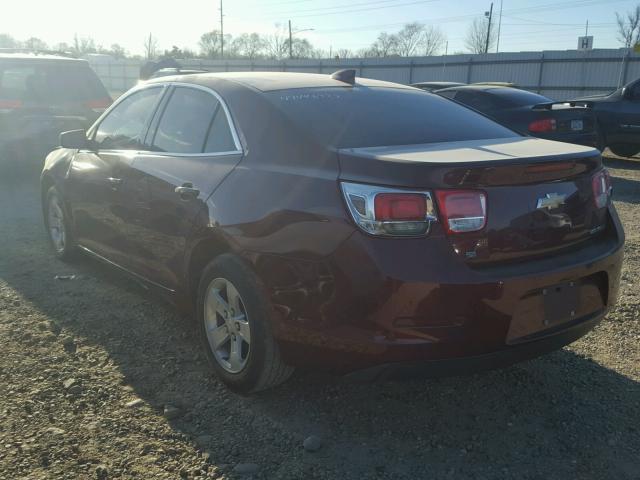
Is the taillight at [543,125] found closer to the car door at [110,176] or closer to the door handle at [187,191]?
the car door at [110,176]

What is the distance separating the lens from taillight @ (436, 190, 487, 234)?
2.37 m

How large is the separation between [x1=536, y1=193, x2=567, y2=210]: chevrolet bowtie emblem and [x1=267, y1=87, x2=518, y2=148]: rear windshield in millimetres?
625

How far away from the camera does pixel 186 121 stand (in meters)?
3.59

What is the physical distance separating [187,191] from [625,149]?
1098cm

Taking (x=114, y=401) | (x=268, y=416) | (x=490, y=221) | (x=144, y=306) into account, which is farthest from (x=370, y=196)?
(x=144, y=306)

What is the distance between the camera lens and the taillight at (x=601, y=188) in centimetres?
286

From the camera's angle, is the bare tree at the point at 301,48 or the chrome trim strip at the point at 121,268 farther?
the bare tree at the point at 301,48

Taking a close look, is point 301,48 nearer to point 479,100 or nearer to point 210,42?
point 210,42

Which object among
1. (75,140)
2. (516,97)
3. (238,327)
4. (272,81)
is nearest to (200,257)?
(238,327)

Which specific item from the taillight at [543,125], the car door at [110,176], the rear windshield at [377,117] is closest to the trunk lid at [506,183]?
the rear windshield at [377,117]

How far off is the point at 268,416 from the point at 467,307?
1.12m

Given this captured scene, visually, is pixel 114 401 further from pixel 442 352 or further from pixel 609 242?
pixel 609 242

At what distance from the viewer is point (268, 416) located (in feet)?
9.45

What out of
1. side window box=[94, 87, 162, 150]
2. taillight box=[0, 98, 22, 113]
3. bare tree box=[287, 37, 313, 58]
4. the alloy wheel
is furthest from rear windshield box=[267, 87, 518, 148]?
bare tree box=[287, 37, 313, 58]
